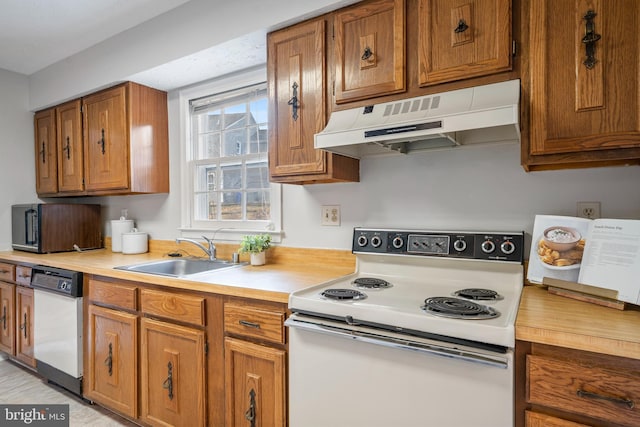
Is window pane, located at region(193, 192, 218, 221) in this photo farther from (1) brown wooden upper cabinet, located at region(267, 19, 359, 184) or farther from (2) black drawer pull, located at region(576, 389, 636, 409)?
(2) black drawer pull, located at region(576, 389, 636, 409)

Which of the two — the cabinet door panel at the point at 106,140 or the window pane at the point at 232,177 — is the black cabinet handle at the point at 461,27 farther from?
the cabinet door panel at the point at 106,140

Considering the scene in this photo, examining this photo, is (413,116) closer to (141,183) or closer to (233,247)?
(233,247)

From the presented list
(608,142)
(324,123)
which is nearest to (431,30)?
(324,123)

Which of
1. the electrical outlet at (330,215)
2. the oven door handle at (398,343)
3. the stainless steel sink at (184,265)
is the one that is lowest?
the oven door handle at (398,343)

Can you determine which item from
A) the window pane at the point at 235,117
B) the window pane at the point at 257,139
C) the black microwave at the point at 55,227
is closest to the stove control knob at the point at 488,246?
the window pane at the point at 257,139

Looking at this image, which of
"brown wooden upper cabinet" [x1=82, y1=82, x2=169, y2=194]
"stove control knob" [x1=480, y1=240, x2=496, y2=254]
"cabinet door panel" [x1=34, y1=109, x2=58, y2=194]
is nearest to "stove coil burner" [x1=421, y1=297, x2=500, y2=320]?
"stove control knob" [x1=480, y1=240, x2=496, y2=254]

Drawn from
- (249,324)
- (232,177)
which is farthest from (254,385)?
(232,177)

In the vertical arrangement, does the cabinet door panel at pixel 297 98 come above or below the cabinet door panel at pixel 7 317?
above

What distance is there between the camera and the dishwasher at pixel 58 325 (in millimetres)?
2266

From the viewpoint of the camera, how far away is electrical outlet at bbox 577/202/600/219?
1458 millimetres

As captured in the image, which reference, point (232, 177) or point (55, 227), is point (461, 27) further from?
point (55, 227)

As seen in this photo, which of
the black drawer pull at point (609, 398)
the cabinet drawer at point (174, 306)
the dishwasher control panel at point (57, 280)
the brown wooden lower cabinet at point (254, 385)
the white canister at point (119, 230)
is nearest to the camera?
the black drawer pull at point (609, 398)

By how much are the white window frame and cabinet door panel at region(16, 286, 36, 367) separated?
3.88 ft

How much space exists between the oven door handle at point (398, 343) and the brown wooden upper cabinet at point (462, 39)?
1.02 metres
